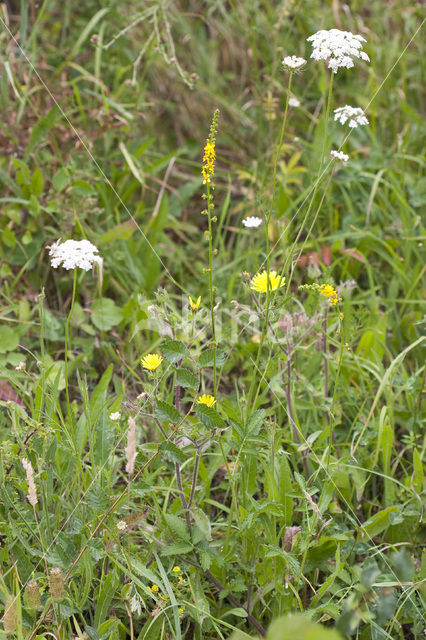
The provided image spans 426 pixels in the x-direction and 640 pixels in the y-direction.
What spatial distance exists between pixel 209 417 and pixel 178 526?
0.86 feet

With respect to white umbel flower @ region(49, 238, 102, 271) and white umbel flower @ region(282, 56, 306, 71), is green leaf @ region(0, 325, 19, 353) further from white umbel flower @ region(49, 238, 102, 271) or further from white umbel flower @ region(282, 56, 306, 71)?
white umbel flower @ region(282, 56, 306, 71)

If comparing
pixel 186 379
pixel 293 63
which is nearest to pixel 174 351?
pixel 186 379

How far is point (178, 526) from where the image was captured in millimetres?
1394

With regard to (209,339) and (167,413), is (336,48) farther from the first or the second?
(209,339)

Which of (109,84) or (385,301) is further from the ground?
(109,84)

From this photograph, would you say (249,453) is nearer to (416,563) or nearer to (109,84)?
(416,563)

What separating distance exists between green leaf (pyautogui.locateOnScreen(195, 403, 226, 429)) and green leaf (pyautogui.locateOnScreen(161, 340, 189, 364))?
0.10m

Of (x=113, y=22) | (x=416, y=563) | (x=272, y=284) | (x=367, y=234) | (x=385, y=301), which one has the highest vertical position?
(x=113, y=22)

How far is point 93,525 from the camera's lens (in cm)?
138

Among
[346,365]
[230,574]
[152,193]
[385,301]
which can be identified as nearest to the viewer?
[230,574]

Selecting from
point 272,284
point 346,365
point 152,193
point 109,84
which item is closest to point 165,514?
point 272,284

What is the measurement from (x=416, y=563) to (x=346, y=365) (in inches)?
22.8

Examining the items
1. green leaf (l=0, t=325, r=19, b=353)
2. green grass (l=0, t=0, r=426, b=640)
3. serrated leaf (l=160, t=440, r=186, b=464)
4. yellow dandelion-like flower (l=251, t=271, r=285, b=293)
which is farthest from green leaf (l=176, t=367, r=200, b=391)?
green leaf (l=0, t=325, r=19, b=353)

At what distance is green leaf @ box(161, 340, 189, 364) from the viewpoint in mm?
1307
